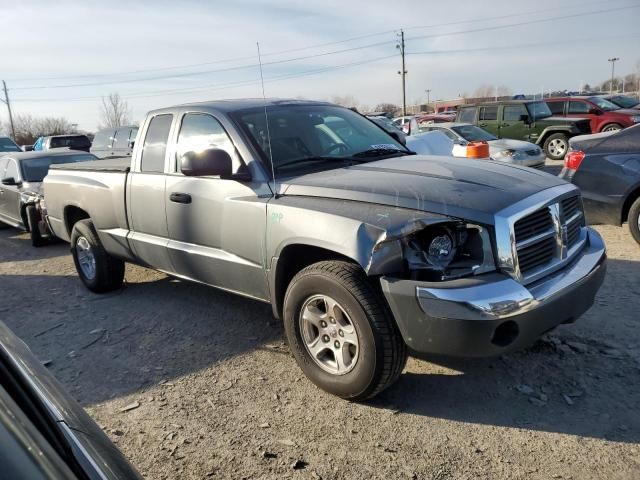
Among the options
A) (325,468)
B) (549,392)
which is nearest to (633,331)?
(549,392)

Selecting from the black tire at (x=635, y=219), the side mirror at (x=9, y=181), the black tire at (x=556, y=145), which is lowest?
the black tire at (x=556, y=145)

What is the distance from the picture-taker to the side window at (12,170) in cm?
926

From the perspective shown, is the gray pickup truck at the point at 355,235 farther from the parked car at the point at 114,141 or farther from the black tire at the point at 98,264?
the parked car at the point at 114,141

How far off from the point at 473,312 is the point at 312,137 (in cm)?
207

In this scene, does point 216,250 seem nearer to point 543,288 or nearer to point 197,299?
point 197,299

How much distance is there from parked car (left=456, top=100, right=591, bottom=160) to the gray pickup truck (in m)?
13.0

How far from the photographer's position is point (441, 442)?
2.87 metres

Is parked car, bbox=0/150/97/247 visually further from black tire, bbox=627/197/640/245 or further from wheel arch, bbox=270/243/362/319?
black tire, bbox=627/197/640/245

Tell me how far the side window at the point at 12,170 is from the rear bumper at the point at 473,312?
861 cm

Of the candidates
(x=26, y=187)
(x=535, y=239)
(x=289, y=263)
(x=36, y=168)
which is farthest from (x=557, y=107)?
(x=289, y=263)

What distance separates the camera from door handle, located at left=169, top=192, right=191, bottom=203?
4.20m

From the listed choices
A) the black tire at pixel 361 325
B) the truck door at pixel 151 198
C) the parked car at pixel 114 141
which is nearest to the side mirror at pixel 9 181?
the truck door at pixel 151 198

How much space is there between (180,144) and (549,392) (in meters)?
3.32

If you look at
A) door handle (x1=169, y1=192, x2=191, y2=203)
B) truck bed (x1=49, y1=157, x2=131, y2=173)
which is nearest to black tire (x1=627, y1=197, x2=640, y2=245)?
door handle (x1=169, y1=192, x2=191, y2=203)
